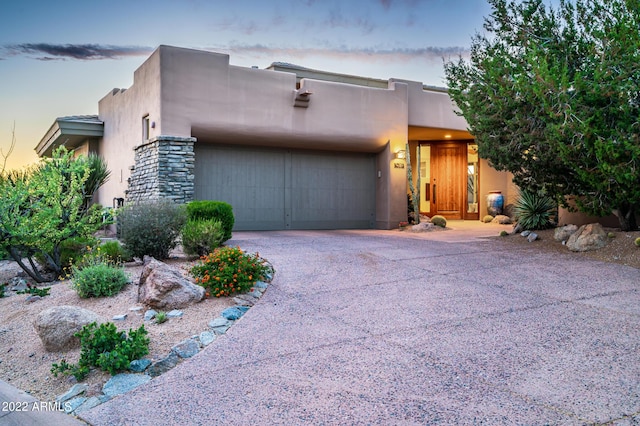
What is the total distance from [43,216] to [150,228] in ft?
5.27

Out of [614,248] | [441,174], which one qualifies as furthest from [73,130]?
[614,248]

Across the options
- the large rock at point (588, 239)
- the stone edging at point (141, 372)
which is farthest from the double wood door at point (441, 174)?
the stone edging at point (141, 372)

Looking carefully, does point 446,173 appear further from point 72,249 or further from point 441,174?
point 72,249

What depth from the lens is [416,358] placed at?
154 inches

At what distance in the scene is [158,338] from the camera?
454cm

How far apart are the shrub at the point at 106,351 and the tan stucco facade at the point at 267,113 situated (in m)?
8.39

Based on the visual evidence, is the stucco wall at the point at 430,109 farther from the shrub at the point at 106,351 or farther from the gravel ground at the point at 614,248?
the shrub at the point at 106,351

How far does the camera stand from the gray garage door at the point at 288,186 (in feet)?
44.4

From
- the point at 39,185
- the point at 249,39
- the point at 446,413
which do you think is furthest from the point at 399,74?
the point at 446,413

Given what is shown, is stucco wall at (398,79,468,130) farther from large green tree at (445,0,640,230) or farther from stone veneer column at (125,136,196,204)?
stone veneer column at (125,136,196,204)

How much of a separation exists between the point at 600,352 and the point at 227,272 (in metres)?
4.05

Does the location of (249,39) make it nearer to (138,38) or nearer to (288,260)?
(138,38)

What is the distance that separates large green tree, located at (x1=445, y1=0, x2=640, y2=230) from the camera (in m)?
7.28

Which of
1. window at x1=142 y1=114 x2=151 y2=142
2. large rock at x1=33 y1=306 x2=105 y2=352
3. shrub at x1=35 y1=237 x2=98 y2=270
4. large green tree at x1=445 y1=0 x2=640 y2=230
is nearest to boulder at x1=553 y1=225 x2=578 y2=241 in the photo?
large green tree at x1=445 y1=0 x2=640 y2=230
